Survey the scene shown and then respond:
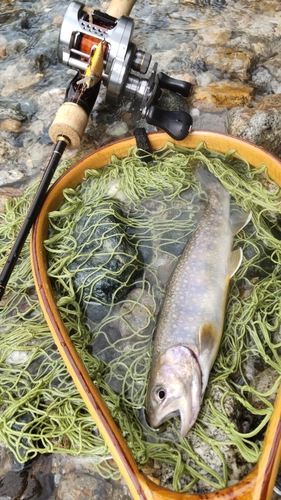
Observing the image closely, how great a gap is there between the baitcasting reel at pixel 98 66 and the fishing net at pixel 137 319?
0.27 metres

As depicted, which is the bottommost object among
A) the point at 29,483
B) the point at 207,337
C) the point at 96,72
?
the point at 29,483

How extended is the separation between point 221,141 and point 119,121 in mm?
A: 1463

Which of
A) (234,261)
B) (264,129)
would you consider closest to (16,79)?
(264,129)

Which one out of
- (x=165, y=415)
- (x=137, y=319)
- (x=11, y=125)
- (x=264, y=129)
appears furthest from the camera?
(x=11, y=125)

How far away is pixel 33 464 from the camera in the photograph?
2465 millimetres

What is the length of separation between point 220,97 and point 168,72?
2.60 ft

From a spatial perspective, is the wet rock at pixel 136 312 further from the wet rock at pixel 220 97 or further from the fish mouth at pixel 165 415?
the wet rock at pixel 220 97

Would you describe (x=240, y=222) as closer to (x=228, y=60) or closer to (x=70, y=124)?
(x=70, y=124)

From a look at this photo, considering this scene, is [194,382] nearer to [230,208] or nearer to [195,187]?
[230,208]

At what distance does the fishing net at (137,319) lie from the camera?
7.56 feet

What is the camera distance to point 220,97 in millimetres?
4289

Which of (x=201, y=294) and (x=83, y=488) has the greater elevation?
(x=201, y=294)

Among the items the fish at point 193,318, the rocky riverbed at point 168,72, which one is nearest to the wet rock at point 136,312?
the fish at point 193,318

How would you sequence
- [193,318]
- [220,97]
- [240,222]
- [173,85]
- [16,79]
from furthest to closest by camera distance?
[16,79]
[220,97]
[173,85]
[240,222]
[193,318]
